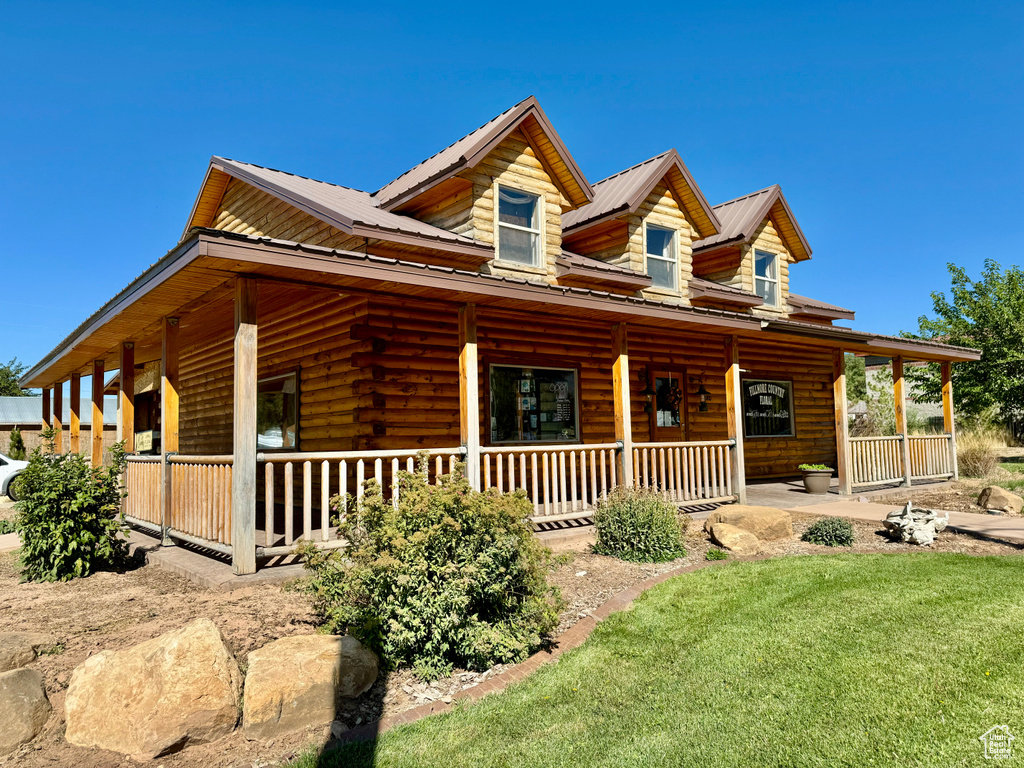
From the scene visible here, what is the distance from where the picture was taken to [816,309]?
17.3 meters

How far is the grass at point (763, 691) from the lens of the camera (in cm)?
333

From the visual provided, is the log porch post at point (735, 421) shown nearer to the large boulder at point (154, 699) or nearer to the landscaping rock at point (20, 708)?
the large boulder at point (154, 699)

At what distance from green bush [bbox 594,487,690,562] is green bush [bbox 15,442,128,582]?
5.71m

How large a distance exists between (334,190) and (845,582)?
11.1 m

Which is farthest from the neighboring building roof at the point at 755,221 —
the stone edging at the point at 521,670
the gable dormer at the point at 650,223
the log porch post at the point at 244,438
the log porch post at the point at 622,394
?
the log porch post at the point at 244,438

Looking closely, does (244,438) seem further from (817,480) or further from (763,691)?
(817,480)

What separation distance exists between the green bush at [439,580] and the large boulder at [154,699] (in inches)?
42.4

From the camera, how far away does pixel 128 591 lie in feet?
21.1

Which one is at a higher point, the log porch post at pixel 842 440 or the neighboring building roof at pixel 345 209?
the neighboring building roof at pixel 345 209

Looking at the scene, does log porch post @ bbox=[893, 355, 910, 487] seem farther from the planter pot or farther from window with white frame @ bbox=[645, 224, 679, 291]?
window with white frame @ bbox=[645, 224, 679, 291]

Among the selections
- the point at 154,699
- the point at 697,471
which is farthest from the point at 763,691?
the point at 697,471

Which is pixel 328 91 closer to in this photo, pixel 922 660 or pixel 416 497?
pixel 416 497
